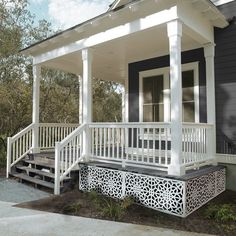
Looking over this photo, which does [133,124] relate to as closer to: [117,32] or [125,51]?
[117,32]

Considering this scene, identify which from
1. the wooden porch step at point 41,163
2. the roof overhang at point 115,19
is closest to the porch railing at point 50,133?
the wooden porch step at point 41,163

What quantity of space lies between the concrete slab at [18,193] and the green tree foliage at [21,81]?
3.22 metres

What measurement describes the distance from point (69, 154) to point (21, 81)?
6874 mm

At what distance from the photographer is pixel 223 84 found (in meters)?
6.05

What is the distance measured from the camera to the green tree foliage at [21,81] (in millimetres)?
10867

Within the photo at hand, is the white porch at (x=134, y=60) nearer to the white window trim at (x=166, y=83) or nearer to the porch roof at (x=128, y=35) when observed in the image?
the porch roof at (x=128, y=35)

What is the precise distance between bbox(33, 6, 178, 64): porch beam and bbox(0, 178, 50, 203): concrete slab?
358cm

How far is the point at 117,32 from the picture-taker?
5812mm

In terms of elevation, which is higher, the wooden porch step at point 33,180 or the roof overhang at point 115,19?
the roof overhang at point 115,19

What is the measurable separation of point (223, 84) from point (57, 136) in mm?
5782

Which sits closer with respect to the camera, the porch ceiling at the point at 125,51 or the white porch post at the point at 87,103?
the porch ceiling at the point at 125,51

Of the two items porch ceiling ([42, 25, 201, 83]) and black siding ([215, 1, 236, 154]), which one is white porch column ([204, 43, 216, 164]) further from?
porch ceiling ([42, 25, 201, 83])

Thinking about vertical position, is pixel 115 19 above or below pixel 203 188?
above

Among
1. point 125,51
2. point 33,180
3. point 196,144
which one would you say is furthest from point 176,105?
point 33,180
